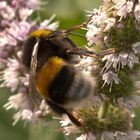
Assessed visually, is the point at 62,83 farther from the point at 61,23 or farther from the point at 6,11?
the point at 61,23

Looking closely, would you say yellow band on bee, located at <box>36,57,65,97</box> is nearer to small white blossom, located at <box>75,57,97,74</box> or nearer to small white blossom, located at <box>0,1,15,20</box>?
small white blossom, located at <box>75,57,97,74</box>

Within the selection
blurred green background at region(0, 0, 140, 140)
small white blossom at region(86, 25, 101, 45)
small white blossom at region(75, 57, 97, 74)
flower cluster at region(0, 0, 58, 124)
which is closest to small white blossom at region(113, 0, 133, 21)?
small white blossom at region(86, 25, 101, 45)

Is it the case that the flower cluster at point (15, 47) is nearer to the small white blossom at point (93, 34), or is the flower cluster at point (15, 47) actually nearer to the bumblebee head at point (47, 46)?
the bumblebee head at point (47, 46)

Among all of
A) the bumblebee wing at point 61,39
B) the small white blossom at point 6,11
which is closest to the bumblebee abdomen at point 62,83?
the bumblebee wing at point 61,39

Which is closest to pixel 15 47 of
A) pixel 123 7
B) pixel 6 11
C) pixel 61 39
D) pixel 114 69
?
pixel 6 11

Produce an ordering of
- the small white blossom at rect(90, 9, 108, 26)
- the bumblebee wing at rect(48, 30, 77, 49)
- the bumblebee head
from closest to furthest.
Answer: the small white blossom at rect(90, 9, 108, 26)
the bumblebee head
the bumblebee wing at rect(48, 30, 77, 49)

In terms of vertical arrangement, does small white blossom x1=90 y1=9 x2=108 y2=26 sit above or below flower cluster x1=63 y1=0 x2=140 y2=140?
above

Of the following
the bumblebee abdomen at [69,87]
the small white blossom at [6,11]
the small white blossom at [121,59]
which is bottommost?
the bumblebee abdomen at [69,87]

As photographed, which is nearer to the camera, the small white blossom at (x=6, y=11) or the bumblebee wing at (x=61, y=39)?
the bumblebee wing at (x=61, y=39)
